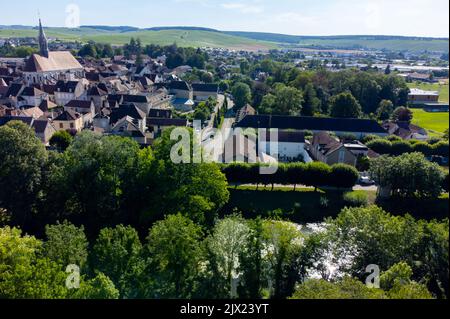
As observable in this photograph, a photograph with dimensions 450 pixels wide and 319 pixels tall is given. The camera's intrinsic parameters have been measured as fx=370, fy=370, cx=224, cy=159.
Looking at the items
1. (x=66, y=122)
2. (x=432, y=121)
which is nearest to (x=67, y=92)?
(x=66, y=122)

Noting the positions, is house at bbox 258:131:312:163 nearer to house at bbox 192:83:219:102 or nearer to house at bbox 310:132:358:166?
house at bbox 310:132:358:166

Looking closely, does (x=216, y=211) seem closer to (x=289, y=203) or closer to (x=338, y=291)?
(x=289, y=203)

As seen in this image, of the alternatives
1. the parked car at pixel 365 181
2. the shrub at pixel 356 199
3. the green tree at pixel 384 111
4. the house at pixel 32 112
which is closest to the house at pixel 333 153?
the parked car at pixel 365 181

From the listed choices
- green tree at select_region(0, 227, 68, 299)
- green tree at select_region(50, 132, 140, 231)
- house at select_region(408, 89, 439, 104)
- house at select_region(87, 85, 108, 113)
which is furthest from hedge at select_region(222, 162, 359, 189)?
house at select_region(408, 89, 439, 104)

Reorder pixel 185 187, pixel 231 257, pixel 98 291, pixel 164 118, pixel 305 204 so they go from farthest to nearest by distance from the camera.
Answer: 1. pixel 164 118
2. pixel 305 204
3. pixel 185 187
4. pixel 231 257
5. pixel 98 291

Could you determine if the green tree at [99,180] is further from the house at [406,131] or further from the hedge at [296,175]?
the house at [406,131]
